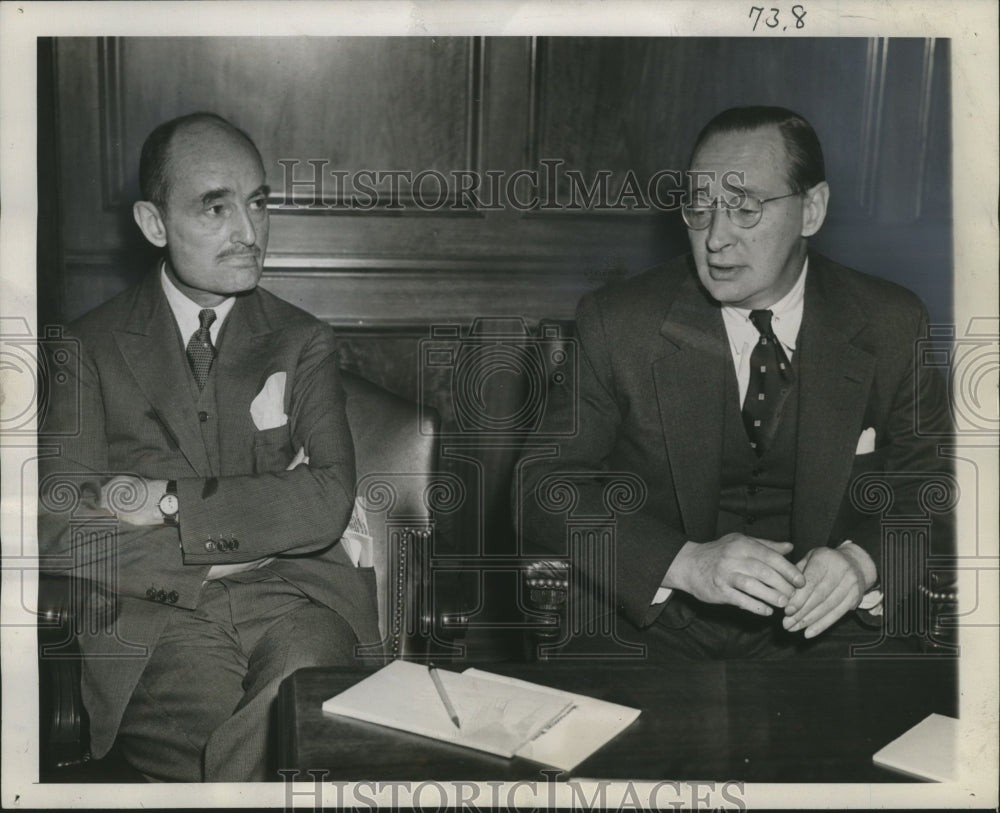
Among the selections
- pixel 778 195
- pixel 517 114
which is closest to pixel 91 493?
pixel 517 114

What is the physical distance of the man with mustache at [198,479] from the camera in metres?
2.15

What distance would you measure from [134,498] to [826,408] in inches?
57.8

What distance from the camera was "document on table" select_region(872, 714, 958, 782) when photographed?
1.69 meters

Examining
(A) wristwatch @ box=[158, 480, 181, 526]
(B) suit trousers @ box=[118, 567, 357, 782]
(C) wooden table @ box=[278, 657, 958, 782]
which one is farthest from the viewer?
(A) wristwatch @ box=[158, 480, 181, 526]

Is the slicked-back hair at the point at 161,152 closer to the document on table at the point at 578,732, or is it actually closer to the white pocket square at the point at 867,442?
the document on table at the point at 578,732

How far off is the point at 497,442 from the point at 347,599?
48cm

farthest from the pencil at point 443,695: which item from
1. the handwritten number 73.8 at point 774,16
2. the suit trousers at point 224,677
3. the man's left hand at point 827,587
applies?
the handwritten number 73.8 at point 774,16

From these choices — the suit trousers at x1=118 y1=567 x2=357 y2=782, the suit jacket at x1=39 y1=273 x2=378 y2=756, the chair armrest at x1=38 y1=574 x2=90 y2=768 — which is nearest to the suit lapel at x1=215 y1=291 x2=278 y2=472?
the suit jacket at x1=39 y1=273 x2=378 y2=756

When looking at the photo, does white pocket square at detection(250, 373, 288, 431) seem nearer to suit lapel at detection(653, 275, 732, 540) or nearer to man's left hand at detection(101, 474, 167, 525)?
man's left hand at detection(101, 474, 167, 525)

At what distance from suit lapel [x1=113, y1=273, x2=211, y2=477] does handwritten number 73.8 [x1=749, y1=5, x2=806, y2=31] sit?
1396 mm

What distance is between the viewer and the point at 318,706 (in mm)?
1753

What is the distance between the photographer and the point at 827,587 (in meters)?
2.22

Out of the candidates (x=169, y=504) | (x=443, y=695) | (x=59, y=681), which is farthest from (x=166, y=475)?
(x=443, y=695)

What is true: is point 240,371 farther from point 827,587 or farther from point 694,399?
point 827,587
